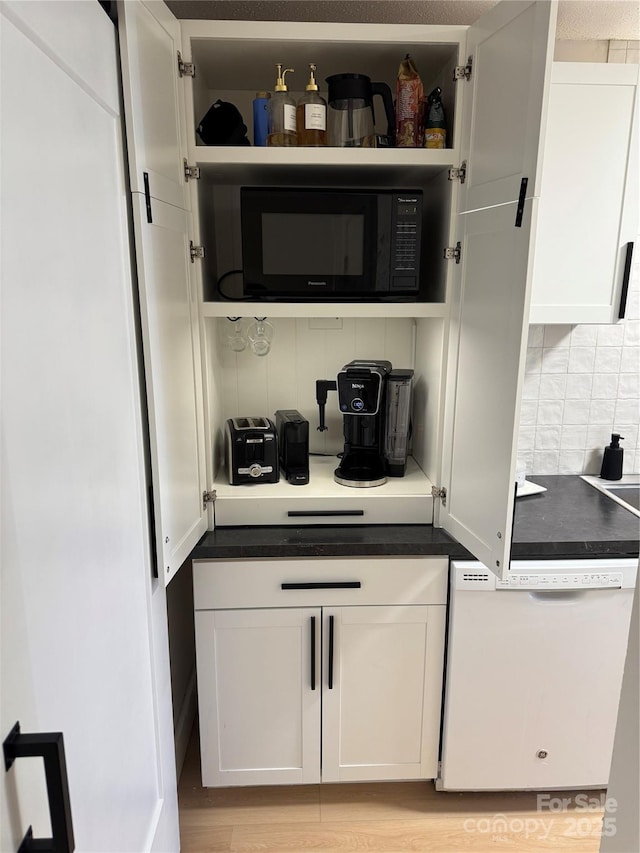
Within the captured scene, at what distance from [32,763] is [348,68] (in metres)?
1.82

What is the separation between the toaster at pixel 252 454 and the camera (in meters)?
1.78

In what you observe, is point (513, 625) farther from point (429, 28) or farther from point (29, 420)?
point (429, 28)

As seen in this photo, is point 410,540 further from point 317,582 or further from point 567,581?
point 567,581

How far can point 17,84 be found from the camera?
74cm

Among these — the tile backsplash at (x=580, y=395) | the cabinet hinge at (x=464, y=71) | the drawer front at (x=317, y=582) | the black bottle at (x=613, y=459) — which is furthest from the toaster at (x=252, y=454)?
the black bottle at (x=613, y=459)

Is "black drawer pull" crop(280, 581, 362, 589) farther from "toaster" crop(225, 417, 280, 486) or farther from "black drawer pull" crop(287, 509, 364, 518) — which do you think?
"toaster" crop(225, 417, 280, 486)

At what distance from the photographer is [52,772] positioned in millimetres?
692

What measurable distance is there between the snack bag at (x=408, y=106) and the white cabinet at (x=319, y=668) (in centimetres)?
115

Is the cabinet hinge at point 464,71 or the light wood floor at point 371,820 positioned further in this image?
the light wood floor at point 371,820

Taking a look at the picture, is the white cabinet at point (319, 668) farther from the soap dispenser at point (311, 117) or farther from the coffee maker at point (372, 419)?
the soap dispenser at point (311, 117)

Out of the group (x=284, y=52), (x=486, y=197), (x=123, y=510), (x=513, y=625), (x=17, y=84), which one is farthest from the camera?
(x=513, y=625)

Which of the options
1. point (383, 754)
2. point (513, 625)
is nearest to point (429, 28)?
point (513, 625)

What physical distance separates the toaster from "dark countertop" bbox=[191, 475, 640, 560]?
17 centimetres

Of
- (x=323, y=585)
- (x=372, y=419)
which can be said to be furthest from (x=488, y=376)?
(x=323, y=585)
